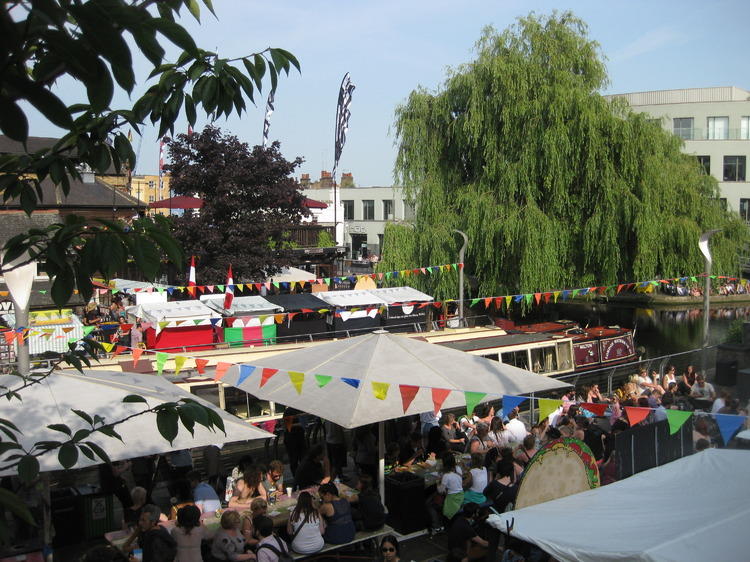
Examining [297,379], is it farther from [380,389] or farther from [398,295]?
[398,295]

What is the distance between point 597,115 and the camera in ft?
89.2

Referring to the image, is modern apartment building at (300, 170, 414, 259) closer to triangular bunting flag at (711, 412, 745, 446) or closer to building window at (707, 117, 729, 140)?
building window at (707, 117, 729, 140)

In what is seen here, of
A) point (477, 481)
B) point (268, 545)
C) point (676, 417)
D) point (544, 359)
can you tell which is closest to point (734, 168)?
point (544, 359)

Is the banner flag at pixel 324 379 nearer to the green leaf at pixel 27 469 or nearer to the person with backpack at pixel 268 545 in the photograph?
the person with backpack at pixel 268 545

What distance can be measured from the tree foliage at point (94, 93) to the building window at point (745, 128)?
6266cm

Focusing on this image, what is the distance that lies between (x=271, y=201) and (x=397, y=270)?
727cm

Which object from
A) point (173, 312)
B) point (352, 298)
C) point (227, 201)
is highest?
point (227, 201)

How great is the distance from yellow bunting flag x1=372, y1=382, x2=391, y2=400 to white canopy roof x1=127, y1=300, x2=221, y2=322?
10091 mm

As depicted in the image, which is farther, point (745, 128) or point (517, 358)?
point (745, 128)

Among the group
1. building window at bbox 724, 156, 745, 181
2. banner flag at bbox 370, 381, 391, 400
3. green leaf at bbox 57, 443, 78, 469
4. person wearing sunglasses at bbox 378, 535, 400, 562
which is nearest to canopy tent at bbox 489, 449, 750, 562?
person wearing sunglasses at bbox 378, 535, 400, 562

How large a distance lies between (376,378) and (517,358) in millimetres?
12364

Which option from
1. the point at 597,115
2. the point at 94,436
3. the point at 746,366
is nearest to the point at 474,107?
the point at 597,115

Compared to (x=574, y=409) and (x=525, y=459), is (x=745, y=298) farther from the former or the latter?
(x=525, y=459)

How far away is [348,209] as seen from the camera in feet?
234
